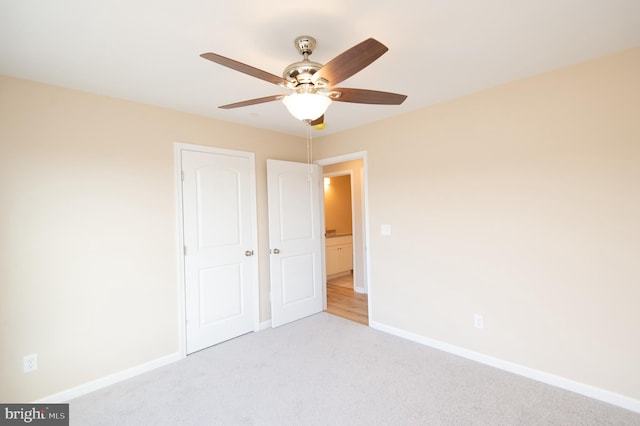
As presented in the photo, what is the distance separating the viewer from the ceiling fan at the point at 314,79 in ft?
4.27

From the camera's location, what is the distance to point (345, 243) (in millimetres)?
6191

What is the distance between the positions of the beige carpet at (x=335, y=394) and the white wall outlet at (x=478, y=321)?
0.34 m

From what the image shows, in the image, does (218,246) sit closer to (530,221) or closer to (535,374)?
(530,221)

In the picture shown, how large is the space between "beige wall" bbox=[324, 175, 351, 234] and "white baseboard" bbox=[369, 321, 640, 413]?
3460mm

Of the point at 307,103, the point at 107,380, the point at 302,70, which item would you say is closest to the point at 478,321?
the point at 307,103

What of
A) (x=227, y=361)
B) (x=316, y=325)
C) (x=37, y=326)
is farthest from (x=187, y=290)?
(x=316, y=325)

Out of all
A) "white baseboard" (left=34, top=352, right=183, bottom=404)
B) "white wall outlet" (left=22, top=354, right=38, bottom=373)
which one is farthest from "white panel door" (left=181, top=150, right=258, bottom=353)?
"white wall outlet" (left=22, top=354, right=38, bottom=373)

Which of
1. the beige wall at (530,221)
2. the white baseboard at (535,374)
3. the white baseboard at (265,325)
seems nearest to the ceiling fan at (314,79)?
the beige wall at (530,221)

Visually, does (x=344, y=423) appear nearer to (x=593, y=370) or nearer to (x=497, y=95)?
(x=593, y=370)

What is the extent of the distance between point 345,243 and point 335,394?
409 centimetres

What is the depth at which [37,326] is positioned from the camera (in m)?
2.13

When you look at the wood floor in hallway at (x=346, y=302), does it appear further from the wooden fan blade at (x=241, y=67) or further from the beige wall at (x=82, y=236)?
the wooden fan blade at (x=241, y=67)

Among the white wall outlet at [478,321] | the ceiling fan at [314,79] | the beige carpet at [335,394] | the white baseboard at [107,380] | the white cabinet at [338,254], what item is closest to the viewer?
the ceiling fan at [314,79]

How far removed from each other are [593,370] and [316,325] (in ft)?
8.22
